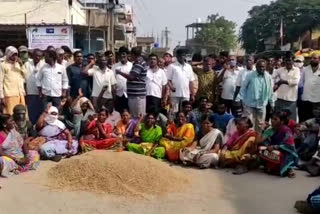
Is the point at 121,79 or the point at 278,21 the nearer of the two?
the point at 121,79

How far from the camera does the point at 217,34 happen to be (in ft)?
210

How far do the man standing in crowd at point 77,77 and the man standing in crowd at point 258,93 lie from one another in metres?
2.87

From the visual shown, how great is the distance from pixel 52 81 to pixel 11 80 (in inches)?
26.8

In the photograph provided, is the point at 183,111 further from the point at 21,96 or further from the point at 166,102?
the point at 21,96

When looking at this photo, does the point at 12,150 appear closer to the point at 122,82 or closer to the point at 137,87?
the point at 137,87

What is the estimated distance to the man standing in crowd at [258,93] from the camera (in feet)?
29.2

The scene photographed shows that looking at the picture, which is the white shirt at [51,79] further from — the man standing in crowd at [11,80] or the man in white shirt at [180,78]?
the man in white shirt at [180,78]

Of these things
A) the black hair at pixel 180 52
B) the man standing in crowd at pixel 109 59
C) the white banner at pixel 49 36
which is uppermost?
the white banner at pixel 49 36

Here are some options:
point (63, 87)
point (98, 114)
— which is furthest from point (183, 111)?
point (63, 87)

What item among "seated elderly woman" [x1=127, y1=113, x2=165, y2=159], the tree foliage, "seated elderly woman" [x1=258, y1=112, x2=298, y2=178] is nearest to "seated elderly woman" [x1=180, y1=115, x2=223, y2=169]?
"seated elderly woman" [x1=127, y1=113, x2=165, y2=159]

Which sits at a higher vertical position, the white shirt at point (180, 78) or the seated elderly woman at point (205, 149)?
the white shirt at point (180, 78)

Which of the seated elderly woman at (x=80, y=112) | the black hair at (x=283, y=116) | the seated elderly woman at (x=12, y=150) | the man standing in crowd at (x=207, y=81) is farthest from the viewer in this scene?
the man standing in crowd at (x=207, y=81)

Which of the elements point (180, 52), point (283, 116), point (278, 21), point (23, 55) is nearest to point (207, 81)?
point (180, 52)

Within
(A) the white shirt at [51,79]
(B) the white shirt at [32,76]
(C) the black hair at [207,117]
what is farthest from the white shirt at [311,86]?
(B) the white shirt at [32,76]
